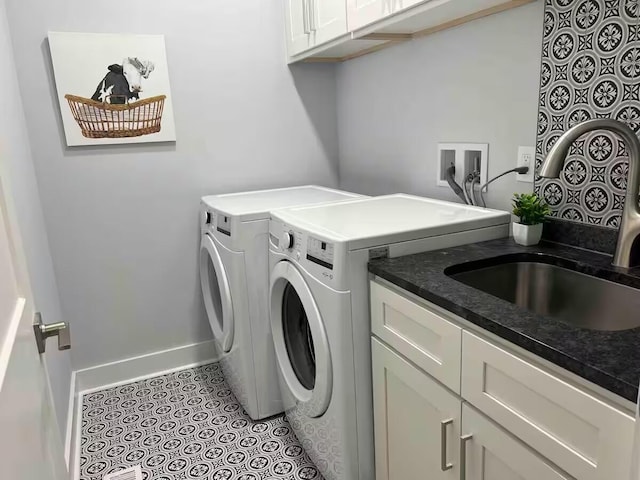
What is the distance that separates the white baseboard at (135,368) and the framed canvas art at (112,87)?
1129mm

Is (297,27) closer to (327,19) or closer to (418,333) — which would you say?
(327,19)

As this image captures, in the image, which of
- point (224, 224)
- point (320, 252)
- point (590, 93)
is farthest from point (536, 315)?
point (224, 224)

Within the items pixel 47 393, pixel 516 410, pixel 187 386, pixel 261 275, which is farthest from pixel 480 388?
pixel 187 386

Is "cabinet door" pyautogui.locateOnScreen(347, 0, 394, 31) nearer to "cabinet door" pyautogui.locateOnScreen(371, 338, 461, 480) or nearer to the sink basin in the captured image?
the sink basin

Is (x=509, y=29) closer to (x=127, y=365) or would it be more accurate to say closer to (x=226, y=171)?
(x=226, y=171)

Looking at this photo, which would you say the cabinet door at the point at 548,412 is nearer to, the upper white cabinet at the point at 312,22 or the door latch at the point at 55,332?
the door latch at the point at 55,332

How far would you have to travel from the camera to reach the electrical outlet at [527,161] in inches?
60.4

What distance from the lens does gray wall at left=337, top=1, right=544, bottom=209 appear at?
1549mm

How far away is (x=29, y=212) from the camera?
1.82 m

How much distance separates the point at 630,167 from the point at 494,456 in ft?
2.53

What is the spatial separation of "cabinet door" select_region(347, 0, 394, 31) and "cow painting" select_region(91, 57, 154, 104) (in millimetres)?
1020

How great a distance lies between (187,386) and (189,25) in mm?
1797

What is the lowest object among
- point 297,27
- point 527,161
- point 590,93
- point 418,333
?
point 418,333

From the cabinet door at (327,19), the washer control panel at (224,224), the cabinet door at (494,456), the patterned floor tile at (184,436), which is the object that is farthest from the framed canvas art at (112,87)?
the cabinet door at (494,456)
